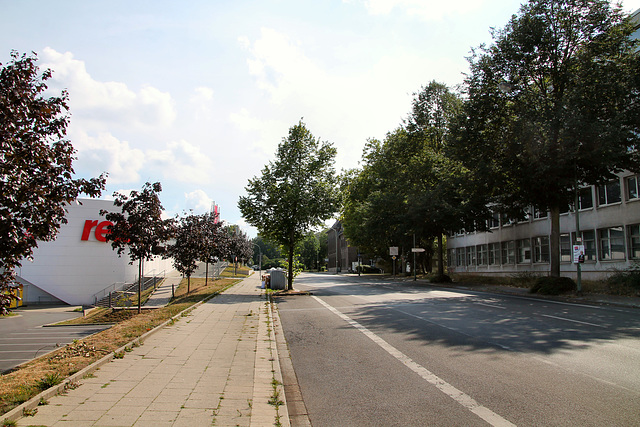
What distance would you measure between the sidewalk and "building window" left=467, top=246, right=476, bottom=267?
43.9 metres

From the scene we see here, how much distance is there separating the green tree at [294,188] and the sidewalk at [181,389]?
664 inches

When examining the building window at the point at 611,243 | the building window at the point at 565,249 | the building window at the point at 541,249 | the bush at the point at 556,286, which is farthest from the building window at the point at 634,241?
the building window at the point at 541,249

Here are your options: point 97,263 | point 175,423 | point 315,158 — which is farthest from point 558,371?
point 97,263

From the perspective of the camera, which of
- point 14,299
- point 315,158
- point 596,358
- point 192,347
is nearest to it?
point 14,299

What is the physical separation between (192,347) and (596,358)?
7.06 m

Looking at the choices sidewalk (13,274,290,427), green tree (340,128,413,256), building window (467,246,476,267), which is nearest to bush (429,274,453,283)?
green tree (340,128,413,256)

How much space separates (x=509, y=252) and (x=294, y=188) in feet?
84.9

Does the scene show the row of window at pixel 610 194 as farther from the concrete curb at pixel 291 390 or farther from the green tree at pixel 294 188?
the concrete curb at pixel 291 390

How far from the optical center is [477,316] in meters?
13.1

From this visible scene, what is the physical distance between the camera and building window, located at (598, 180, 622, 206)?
2908 cm

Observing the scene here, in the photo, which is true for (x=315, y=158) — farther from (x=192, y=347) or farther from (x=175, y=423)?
(x=175, y=423)

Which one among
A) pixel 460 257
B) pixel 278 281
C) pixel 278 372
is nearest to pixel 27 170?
pixel 278 372

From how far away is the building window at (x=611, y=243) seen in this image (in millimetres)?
28609

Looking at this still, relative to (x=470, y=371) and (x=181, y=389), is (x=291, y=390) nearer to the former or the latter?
(x=181, y=389)
